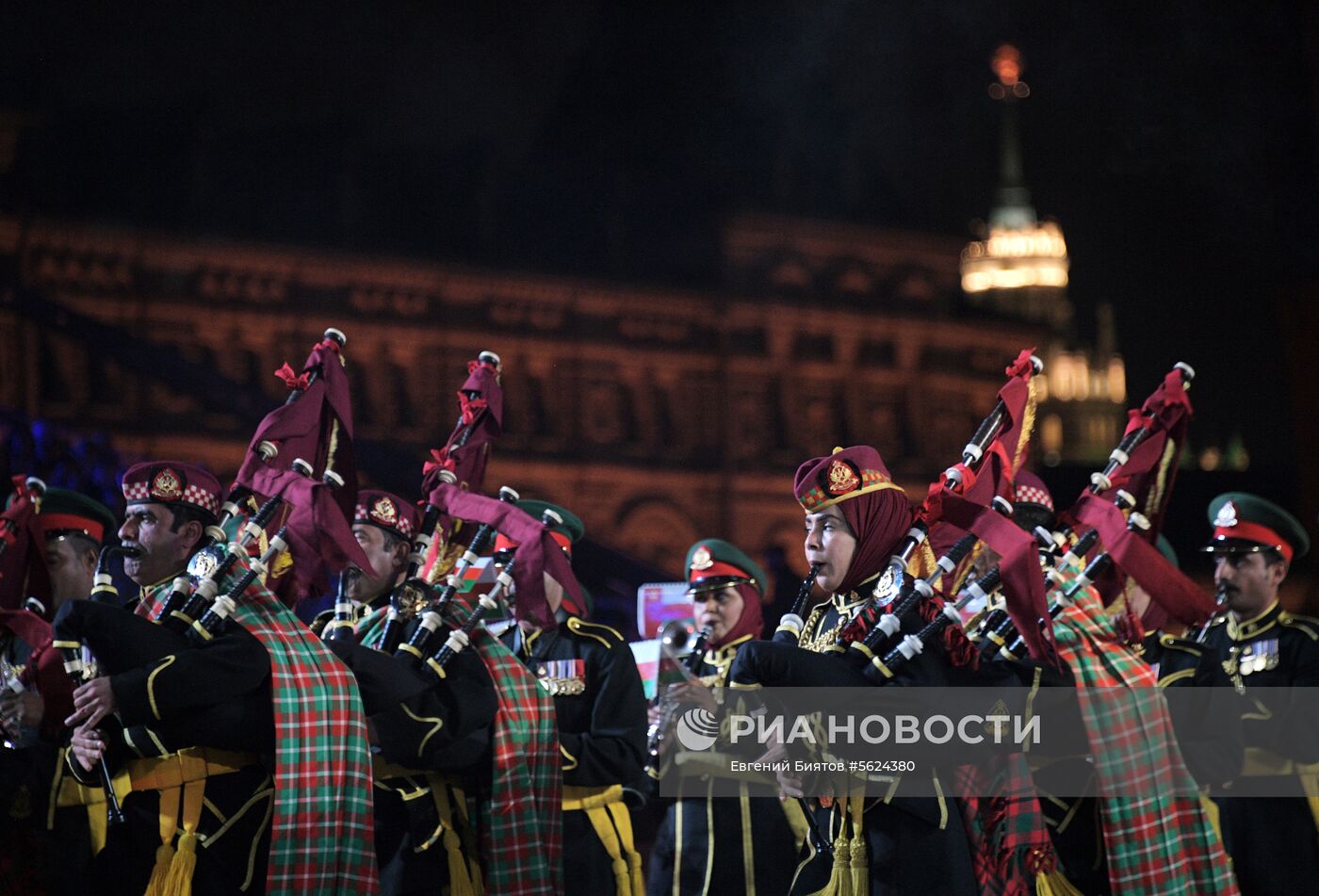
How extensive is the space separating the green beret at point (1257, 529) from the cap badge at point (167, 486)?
153 inches

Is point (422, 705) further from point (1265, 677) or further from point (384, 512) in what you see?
point (1265, 677)

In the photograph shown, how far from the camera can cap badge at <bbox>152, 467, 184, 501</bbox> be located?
17.6 feet

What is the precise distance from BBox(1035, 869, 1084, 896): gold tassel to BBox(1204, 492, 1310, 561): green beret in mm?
1857

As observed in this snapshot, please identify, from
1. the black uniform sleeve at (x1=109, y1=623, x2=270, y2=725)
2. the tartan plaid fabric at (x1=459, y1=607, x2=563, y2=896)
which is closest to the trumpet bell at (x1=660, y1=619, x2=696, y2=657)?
the tartan plaid fabric at (x1=459, y1=607, x2=563, y2=896)

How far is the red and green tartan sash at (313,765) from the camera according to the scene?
496 centimetres

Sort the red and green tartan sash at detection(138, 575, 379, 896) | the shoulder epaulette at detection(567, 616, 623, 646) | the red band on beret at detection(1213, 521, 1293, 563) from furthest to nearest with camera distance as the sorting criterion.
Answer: the red band on beret at detection(1213, 521, 1293, 563) < the shoulder epaulette at detection(567, 616, 623, 646) < the red and green tartan sash at detection(138, 575, 379, 896)

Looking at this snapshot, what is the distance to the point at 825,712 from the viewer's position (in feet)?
15.7

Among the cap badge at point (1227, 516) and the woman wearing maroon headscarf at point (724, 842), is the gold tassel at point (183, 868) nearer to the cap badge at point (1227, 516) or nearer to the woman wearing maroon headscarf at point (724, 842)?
the woman wearing maroon headscarf at point (724, 842)

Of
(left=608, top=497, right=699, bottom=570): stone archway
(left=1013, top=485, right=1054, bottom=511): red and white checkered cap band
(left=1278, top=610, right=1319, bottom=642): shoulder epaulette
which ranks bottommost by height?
(left=1278, top=610, right=1319, bottom=642): shoulder epaulette

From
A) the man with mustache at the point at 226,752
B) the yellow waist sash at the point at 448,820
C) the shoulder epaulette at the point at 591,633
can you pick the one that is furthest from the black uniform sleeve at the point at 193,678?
the shoulder epaulette at the point at 591,633

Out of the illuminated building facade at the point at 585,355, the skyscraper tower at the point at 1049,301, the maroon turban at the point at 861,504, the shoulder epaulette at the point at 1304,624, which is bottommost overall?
the maroon turban at the point at 861,504

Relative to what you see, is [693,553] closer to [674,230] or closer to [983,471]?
[983,471]

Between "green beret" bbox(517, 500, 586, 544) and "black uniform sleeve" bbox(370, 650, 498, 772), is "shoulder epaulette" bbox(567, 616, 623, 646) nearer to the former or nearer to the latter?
"green beret" bbox(517, 500, 586, 544)

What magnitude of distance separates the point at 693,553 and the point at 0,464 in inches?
433
